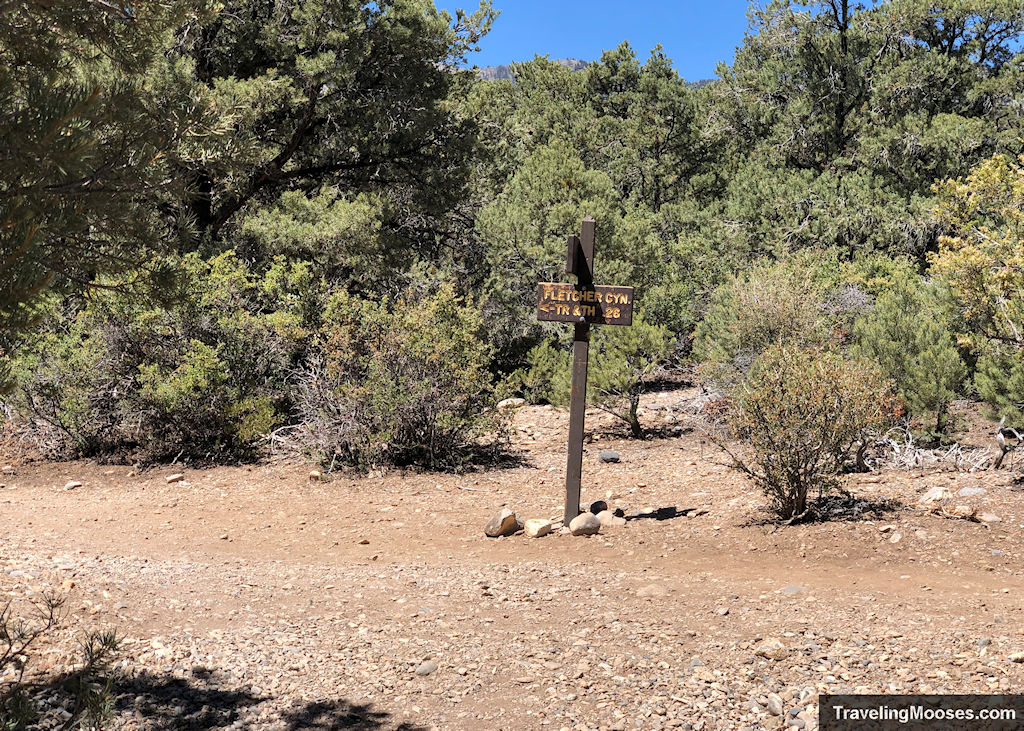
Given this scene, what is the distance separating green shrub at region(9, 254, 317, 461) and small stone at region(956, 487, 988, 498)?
23.6 feet

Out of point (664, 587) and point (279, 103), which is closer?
point (664, 587)

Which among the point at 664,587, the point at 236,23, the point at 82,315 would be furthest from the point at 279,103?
the point at 664,587

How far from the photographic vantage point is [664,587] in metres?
5.63

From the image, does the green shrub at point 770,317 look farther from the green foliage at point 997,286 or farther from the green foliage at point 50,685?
the green foliage at point 50,685

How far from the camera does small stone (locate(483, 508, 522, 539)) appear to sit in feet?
23.9

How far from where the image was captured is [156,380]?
9.73m

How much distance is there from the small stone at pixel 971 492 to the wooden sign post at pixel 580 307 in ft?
10.3

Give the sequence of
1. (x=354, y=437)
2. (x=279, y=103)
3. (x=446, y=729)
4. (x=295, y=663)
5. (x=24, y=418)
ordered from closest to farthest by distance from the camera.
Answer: (x=446, y=729) < (x=295, y=663) < (x=354, y=437) < (x=24, y=418) < (x=279, y=103)

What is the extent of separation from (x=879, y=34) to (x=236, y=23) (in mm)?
13662

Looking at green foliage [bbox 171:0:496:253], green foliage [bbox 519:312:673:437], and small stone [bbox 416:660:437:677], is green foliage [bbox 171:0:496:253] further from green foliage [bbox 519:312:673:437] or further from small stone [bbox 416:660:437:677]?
small stone [bbox 416:660:437:677]

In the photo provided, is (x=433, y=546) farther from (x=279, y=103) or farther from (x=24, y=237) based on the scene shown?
(x=279, y=103)

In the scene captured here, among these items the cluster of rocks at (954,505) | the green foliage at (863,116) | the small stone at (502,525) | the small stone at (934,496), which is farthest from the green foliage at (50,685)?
the green foliage at (863,116)

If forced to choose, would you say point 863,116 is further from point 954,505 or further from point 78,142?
point 78,142

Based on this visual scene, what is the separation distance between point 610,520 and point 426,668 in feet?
10.9
